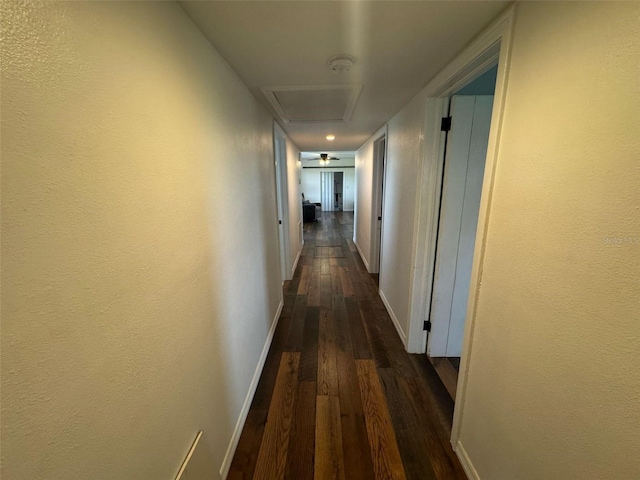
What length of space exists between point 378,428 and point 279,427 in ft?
2.04

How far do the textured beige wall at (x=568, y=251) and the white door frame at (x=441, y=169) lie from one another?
6 cm

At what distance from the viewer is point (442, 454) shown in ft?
4.62

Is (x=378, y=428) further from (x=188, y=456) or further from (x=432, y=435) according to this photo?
(x=188, y=456)

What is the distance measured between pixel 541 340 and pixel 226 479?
160 centimetres

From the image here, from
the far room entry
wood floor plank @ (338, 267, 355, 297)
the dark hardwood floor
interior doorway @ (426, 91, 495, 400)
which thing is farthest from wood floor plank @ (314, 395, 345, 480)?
the far room entry

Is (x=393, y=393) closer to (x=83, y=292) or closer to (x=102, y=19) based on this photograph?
(x=83, y=292)

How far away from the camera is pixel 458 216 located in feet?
6.17

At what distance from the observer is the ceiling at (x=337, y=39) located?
0.95 meters

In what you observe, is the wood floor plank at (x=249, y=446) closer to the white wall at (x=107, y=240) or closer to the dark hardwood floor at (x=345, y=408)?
the dark hardwood floor at (x=345, y=408)

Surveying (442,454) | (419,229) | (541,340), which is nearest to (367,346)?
(442,454)

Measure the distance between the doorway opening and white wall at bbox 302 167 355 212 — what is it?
911cm

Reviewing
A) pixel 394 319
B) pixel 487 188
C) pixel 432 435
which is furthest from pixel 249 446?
pixel 487 188

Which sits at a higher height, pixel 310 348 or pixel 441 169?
pixel 441 169

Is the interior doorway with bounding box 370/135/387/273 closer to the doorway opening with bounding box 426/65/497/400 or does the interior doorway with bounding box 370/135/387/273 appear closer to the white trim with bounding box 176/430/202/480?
the doorway opening with bounding box 426/65/497/400
